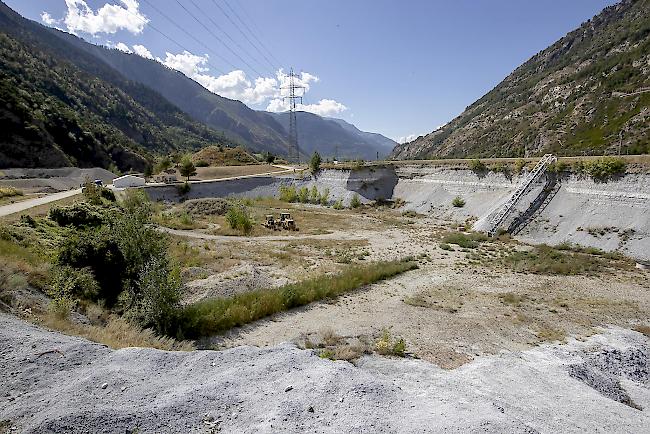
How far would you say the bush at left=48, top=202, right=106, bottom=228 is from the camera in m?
24.8

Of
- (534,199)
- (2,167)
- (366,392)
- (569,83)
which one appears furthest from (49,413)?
(569,83)

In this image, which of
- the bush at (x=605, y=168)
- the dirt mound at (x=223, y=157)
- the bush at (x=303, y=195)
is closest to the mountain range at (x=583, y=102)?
the bush at (x=605, y=168)

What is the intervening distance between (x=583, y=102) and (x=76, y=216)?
130 meters

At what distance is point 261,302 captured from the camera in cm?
1827

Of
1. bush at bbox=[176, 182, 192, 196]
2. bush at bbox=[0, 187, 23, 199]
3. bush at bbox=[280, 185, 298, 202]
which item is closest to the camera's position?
bush at bbox=[0, 187, 23, 199]

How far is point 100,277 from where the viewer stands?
17516mm

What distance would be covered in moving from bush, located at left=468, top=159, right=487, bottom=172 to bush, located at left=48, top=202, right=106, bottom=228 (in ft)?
148

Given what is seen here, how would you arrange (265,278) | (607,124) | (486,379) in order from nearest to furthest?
(486,379) < (265,278) < (607,124)

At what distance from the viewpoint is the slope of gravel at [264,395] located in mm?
7375

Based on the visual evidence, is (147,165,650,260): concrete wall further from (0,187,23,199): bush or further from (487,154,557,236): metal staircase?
(0,187,23,199): bush

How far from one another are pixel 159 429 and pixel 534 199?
42.5 metres

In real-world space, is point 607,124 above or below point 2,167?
above

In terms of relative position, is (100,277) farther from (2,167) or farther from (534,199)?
(2,167)

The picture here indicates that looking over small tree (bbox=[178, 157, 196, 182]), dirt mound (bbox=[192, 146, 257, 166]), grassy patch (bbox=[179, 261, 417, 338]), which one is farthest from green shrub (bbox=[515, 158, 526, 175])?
dirt mound (bbox=[192, 146, 257, 166])
